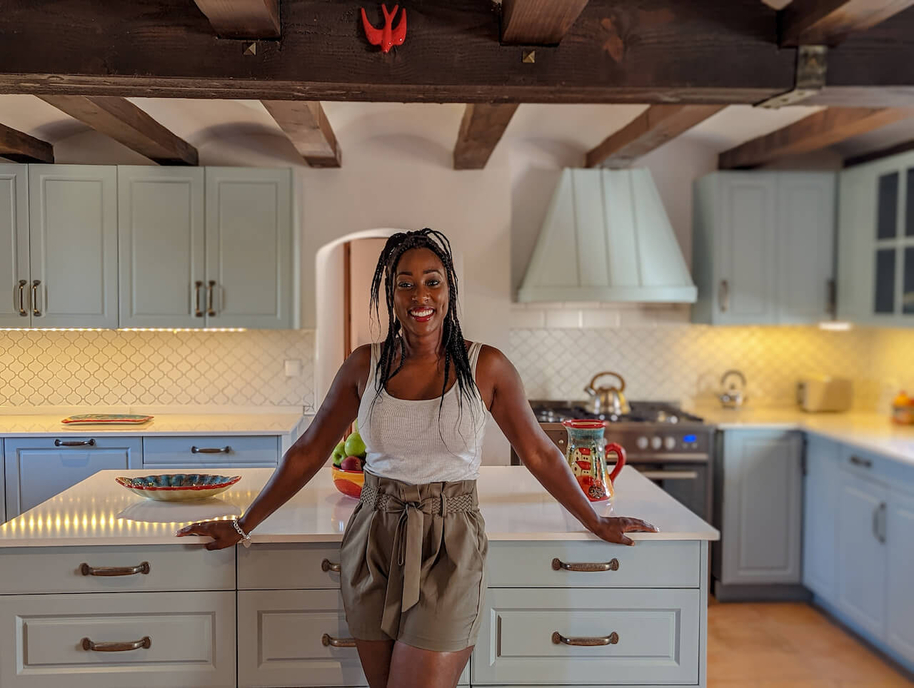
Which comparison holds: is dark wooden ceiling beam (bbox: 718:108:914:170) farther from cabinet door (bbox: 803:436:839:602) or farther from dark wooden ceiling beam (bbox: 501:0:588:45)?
dark wooden ceiling beam (bbox: 501:0:588:45)

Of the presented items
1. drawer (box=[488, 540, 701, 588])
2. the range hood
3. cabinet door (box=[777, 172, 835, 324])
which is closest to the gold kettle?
the range hood

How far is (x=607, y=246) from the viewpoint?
4625mm

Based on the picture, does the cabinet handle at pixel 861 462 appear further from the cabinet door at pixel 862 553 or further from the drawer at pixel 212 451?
the drawer at pixel 212 451

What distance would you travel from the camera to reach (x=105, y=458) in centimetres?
420

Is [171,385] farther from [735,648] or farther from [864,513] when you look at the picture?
[864,513]

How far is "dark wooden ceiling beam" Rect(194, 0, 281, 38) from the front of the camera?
6.86ft

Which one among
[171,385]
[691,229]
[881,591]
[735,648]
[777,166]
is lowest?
[735,648]

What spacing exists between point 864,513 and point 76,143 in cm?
473

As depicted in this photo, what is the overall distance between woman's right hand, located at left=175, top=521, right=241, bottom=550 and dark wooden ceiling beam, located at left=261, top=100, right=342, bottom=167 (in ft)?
4.75

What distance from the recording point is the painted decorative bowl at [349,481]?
8.14 feet

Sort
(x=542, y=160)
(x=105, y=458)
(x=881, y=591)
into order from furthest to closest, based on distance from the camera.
Answer: (x=542, y=160) < (x=105, y=458) < (x=881, y=591)

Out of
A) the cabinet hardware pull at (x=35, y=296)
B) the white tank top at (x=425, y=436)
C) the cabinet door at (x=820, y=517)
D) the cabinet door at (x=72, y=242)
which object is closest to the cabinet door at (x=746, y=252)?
the cabinet door at (x=820, y=517)

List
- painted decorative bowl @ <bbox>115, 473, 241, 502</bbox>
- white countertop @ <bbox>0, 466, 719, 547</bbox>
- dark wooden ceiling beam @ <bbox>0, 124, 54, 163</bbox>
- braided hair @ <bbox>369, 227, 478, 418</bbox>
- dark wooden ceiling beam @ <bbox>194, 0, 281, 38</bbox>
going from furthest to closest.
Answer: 1. dark wooden ceiling beam @ <bbox>0, 124, 54, 163</bbox>
2. painted decorative bowl @ <bbox>115, 473, 241, 502</bbox>
3. white countertop @ <bbox>0, 466, 719, 547</bbox>
4. dark wooden ceiling beam @ <bbox>194, 0, 281, 38</bbox>
5. braided hair @ <bbox>369, 227, 478, 418</bbox>

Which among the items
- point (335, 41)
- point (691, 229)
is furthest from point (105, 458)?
point (691, 229)
